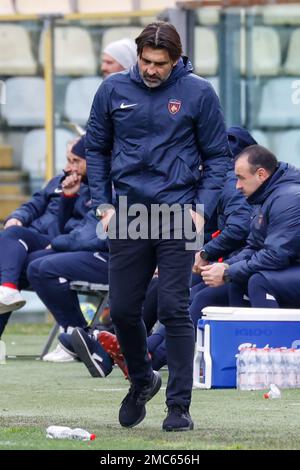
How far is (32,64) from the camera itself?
1631 centimetres

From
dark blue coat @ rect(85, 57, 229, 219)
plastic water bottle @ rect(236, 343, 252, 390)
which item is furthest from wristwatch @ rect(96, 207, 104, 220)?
plastic water bottle @ rect(236, 343, 252, 390)

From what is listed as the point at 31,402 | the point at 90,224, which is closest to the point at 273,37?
the point at 90,224

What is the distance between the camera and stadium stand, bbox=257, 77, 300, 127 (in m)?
14.8

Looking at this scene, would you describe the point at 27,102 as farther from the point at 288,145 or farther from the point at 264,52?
the point at 288,145

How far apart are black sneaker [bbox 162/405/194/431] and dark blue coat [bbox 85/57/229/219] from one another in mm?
871

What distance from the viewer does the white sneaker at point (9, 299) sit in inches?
437

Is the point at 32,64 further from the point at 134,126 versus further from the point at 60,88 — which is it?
the point at 134,126

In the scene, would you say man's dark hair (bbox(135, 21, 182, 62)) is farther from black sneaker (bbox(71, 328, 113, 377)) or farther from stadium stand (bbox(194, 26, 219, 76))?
stadium stand (bbox(194, 26, 219, 76))

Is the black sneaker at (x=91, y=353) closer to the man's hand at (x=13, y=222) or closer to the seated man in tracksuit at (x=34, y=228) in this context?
the seated man in tracksuit at (x=34, y=228)

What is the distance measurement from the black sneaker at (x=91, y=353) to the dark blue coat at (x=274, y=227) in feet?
3.18

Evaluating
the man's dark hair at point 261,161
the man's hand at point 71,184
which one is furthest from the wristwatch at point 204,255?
the man's hand at point 71,184

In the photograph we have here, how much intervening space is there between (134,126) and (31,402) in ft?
6.90

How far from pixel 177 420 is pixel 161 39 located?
1.68 metres
